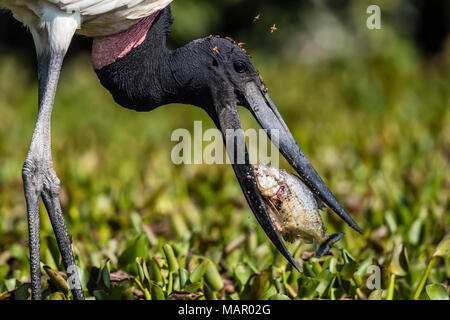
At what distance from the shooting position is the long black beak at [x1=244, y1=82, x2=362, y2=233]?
2797 mm

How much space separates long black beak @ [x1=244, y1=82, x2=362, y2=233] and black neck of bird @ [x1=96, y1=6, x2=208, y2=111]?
226 mm

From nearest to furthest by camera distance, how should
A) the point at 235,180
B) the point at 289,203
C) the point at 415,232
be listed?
the point at 289,203 → the point at 415,232 → the point at 235,180

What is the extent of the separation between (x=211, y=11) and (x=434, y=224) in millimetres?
7472

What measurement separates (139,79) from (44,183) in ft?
1.97

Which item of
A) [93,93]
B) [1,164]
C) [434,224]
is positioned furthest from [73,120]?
[434,224]

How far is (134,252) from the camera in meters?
3.29

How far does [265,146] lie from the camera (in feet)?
12.3

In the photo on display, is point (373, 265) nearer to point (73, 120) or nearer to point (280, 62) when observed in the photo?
point (73, 120)

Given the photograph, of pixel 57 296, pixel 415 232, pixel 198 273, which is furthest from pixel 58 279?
pixel 415 232

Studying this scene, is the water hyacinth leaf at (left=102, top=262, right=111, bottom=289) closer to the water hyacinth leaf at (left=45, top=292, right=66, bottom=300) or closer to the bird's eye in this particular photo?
the water hyacinth leaf at (left=45, top=292, right=66, bottom=300)

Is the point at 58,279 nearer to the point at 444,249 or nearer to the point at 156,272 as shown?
the point at 156,272

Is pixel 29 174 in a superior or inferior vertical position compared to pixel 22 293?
superior

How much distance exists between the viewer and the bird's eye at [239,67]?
2818 millimetres

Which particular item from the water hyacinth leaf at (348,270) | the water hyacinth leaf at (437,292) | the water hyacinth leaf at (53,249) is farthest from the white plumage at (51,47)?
the water hyacinth leaf at (437,292)
